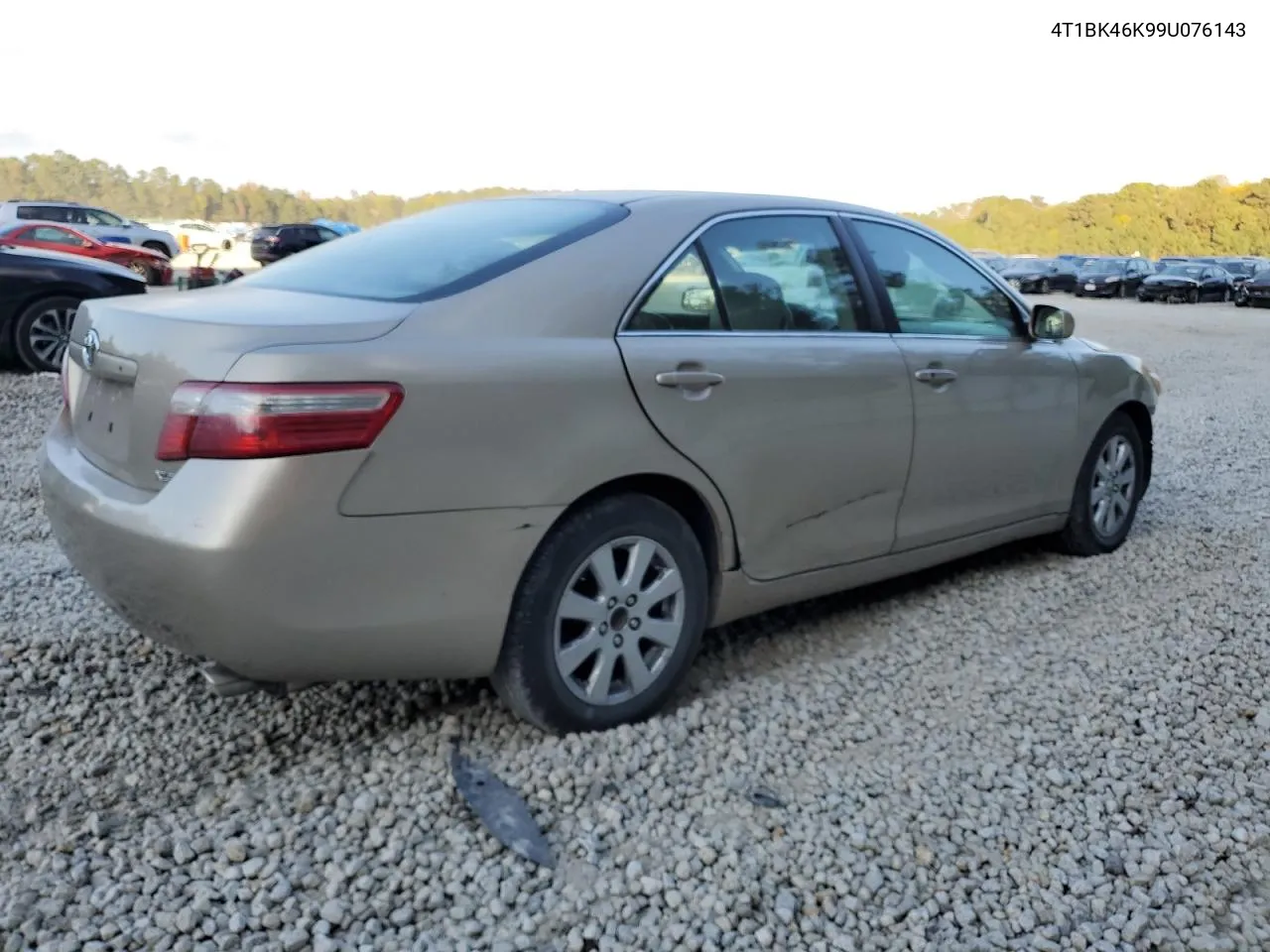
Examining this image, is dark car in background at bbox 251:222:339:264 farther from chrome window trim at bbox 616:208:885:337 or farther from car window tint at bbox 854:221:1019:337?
chrome window trim at bbox 616:208:885:337

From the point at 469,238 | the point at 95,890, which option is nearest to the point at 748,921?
the point at 95,890

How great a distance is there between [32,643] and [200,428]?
61.5 inches

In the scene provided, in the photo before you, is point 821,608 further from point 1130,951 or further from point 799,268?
point 1130,951

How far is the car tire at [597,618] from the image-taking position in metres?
3.07

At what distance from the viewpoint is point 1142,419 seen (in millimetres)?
5527

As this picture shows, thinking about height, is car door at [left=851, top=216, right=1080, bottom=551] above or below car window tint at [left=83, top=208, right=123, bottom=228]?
below

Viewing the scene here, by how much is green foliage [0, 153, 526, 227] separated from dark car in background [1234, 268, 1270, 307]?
80581 millimetres

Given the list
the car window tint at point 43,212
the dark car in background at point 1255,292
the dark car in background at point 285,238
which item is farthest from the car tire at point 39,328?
the dark car in background at point 1255,292

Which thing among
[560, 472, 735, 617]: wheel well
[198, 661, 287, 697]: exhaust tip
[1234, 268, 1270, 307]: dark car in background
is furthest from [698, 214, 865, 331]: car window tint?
[1234, 268, 1270, 307]: dark car in background

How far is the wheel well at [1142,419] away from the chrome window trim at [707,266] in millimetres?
2001

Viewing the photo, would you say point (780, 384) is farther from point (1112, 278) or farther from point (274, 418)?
point (1112, 278)

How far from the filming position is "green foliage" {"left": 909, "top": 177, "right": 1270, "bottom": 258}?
77.6 metres

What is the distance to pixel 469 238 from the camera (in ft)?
11.6

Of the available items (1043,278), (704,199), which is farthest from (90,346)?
(1043,278)
